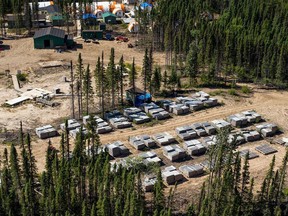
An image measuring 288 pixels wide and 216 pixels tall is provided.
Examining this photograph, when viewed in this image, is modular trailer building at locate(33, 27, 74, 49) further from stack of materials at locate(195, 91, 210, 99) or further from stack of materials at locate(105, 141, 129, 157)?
stack of materials at locate(105, 141, 129, 157)

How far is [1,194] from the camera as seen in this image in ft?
157

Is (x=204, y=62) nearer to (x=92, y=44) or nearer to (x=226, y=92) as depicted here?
(x=226, y=92)

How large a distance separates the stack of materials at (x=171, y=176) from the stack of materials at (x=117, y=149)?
24.9 feet

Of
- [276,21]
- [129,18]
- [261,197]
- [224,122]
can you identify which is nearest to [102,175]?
[261,197]

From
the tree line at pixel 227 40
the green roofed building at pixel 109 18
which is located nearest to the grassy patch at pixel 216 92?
the tree line at pixel 227 40

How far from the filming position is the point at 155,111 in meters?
74.4

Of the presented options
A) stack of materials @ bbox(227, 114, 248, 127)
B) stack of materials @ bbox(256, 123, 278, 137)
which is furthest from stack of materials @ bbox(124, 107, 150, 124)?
stack of materials @ bbox(256, 123, 278, 137)

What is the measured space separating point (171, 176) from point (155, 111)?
63.0ft

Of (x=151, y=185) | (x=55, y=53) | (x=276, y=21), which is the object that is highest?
(x=276, y=21)

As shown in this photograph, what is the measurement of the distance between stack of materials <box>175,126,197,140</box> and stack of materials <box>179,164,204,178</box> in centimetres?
805

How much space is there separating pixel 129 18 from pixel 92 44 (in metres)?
27.4

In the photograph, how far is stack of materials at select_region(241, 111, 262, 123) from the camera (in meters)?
73.3

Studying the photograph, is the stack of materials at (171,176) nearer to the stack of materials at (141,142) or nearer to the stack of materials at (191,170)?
the stack of materials at (191,170)

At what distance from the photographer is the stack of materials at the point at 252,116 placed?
241ft
